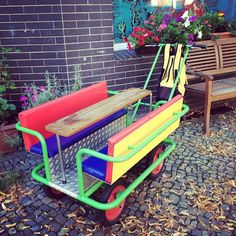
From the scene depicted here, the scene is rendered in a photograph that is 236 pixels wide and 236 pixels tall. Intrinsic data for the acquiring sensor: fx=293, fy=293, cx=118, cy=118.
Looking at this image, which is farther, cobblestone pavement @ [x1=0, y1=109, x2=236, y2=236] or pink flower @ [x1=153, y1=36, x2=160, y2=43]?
pink flower @ [x1=153, y1=36, x2=160, y2=43]

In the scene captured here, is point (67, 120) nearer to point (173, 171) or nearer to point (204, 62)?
point (173, 171)

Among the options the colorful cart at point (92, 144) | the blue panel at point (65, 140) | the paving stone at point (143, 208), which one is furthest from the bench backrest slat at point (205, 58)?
the paving stone at point (143, 208)

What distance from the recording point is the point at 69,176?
290cm

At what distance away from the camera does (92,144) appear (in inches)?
126

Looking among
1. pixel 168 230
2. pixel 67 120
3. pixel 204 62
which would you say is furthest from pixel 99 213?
pixel 204 62

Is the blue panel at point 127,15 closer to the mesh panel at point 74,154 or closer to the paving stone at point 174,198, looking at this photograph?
the mesh panel at point 74,154

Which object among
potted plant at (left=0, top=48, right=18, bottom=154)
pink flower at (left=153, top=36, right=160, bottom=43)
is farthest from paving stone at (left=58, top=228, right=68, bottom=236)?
pink flower at (left=153, top=36, right=160, bottom=43)

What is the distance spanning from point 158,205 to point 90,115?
3.89 feet

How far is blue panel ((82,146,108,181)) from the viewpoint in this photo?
8.15ft

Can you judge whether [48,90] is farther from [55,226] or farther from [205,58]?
Answer: [205,58]

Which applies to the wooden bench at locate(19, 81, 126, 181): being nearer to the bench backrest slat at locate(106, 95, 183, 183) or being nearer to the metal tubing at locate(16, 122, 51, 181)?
the metal tubing at locate(16, 122, 51, 181)

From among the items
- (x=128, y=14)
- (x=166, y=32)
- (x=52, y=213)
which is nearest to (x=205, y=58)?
(x=166, y=32)

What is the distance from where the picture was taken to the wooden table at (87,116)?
95.0 inches

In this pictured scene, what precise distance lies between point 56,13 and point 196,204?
2971mm
